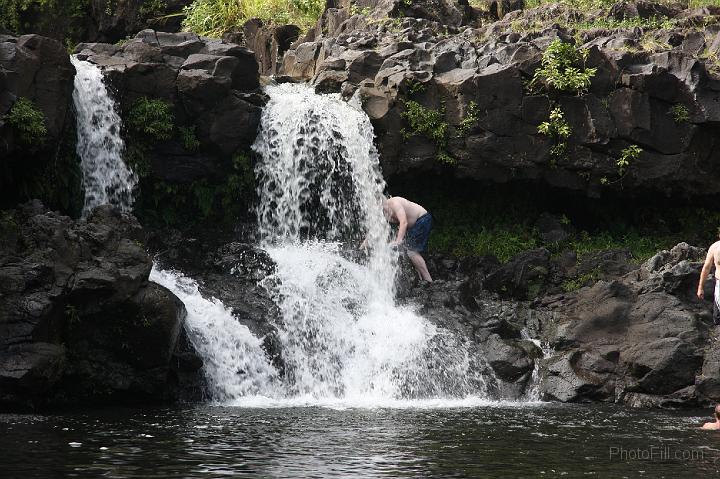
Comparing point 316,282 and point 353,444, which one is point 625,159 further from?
point 353,444

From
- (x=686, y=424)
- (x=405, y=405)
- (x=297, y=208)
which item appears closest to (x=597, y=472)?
(x=686, y=424)

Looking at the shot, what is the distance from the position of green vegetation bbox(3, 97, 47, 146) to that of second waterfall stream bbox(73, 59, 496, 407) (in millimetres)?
2406

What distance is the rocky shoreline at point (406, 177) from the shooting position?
40.1 feet

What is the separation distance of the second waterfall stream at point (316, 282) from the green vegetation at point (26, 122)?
241 cm

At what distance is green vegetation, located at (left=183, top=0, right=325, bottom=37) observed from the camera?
2502cm

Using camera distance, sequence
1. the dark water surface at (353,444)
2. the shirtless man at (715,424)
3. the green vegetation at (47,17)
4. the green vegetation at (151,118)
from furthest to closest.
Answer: the green vegetation at (47,17), the green vegetation at (151,118), the shirtless man at (715,424), the dark water surface at (353,444)

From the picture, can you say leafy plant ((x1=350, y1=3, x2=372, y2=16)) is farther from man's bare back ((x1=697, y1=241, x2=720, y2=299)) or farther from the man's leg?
man's bare back ((x1=697, y1=241, x2=720, y2=299))

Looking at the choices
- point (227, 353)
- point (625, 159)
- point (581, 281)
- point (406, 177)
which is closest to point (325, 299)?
point (227, 353)

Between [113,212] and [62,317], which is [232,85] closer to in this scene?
[113,212]

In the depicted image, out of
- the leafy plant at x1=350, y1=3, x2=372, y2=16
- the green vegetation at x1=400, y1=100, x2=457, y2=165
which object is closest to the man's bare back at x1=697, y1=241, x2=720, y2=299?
the green vegetation at x1=400, y1=100, x2=457, y2=165

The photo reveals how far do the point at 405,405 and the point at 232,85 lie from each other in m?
8.52

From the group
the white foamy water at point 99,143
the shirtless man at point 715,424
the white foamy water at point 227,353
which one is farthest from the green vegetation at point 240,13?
the shirtless man at point 715,424

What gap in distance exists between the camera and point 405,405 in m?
12.5

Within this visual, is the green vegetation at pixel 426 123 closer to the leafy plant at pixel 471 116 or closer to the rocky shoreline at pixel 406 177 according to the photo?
the rocky shoreline at pixel 406 177
